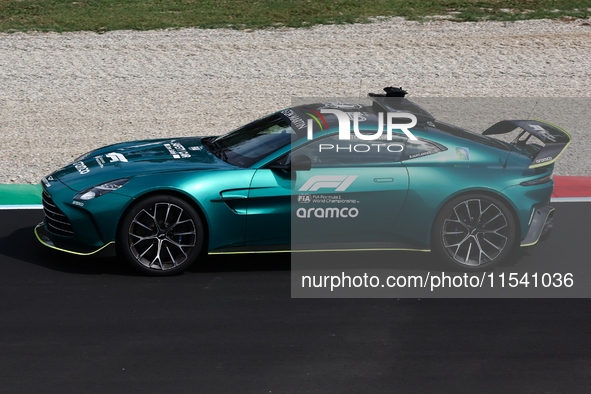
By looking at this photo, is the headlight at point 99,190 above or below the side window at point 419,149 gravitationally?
below

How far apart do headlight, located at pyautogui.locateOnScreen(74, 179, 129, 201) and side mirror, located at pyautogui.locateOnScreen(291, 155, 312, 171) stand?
1421 mm

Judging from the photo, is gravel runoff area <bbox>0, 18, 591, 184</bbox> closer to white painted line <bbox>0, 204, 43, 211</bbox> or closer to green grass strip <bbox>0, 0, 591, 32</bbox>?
green grass strip <bbox>0, 0, 591, 32</bbox>

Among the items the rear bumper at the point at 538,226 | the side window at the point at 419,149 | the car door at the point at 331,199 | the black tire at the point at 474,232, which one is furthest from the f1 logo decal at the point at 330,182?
the rear bumper at the point at 538,226

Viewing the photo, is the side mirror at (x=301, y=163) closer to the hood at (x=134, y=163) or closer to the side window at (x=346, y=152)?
the side window at (x=346, y=152)

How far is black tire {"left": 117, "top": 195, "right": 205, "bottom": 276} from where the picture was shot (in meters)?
5.71

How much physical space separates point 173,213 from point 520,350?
116 inches

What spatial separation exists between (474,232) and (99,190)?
10.9 ft

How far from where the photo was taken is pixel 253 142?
21.0ft

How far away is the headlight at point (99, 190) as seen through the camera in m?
5.70

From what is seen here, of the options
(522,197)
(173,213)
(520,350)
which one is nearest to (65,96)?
(173,213)

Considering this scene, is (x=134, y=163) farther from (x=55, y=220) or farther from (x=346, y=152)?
(x=346, y=152)

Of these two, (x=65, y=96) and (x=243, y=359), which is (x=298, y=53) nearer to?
(x=65, y=96)

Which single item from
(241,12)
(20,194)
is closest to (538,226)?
(20,194)

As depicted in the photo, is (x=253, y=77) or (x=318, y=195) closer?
(x=318, y=195)
